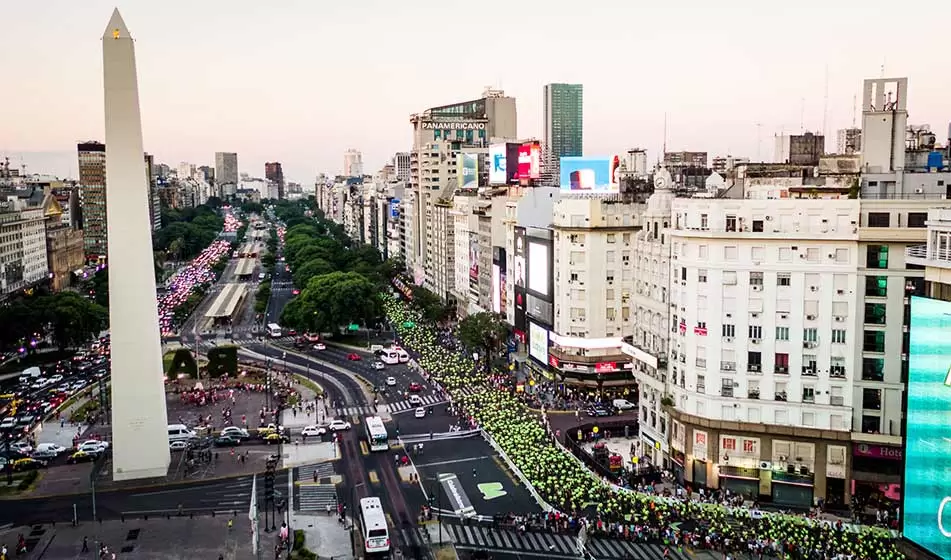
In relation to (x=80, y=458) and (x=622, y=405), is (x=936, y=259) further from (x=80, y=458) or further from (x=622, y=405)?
(x=80, y=458)

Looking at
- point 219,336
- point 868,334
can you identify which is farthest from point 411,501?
point 219,336

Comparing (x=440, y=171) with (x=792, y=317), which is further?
(x=440, y=171)

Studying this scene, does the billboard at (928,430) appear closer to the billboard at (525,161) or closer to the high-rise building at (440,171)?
the billboard at (525,161)

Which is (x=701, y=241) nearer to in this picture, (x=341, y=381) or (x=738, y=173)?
(x=738, y=173)

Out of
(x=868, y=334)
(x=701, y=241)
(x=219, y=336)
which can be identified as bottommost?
(x=219, y=336)

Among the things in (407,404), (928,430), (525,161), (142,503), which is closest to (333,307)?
(525,161)
